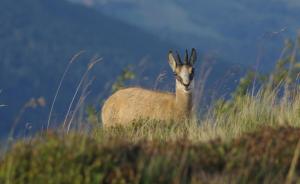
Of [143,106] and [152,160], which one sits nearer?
[152,160]

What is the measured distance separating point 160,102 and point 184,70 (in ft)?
3.01

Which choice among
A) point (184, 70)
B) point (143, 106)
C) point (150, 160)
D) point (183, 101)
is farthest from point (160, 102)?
point (150, 160)

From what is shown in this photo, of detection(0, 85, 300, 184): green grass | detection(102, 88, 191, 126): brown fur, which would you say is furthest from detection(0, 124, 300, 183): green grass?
detection(102, 88, 191, 126): brown fur

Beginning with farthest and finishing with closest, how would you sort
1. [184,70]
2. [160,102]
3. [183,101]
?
[160,102] → [183,101] → [184,70]

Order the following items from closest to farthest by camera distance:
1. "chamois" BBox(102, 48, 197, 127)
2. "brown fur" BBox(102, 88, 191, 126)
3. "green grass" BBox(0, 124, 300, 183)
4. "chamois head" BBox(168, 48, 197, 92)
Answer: "green grass" BBox(0, 124, 300, 183), "chamois head" BBox(168, 48, 197, 92), "chamois" BBox(102, 48, 197, 127), "brown fur" BBox(102, 88, 191, 126)

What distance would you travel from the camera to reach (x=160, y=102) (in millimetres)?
15023

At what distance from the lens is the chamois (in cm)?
1447

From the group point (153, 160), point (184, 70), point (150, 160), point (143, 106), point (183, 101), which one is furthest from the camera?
point (143, 106)

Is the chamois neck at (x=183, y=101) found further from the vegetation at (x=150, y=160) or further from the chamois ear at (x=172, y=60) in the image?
the vegetation at (x=150, y=160)

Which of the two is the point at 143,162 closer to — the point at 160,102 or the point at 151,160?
the point at 151,160

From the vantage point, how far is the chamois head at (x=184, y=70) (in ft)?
47.1

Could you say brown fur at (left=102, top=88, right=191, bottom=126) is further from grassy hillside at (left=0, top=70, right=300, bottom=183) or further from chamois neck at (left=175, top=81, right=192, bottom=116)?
grassy hillside at (left=0, top=70, right=300, bottom=183)

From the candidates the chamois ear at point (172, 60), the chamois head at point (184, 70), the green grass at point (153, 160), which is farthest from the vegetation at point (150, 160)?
the chamois ear at point (172, 60)

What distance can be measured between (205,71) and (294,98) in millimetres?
1345
